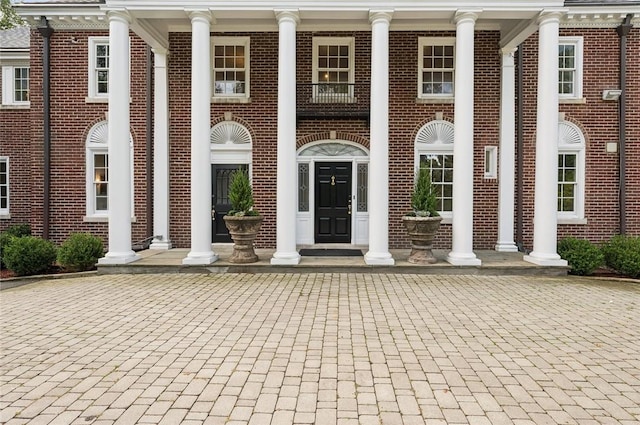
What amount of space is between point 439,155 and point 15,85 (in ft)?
44.6

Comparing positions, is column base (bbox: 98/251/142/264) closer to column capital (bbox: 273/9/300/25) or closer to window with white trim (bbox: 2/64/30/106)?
column capital (bbox: 273/9/300/25)

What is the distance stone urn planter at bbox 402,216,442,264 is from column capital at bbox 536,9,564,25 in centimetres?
493

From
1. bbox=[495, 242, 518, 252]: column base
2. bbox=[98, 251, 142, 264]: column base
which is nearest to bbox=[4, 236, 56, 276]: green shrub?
bbox=[98, 251, 142, 264]: column base

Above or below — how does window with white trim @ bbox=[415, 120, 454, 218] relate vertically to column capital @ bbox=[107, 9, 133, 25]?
below

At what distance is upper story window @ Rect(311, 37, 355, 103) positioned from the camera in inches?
443

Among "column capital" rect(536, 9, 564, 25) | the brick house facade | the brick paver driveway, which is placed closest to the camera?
the brick paver driveway

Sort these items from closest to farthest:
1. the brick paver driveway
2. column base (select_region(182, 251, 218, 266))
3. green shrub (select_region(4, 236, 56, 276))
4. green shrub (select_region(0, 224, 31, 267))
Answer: the brick paver driveway → column base (select_region(182, 251, 218, 266)) → green shrub (select_region(4, 236, 56, 276)) → green shrub (select_region(0, 224, 31, 267))

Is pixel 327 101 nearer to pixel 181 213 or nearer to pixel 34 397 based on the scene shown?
pixel 181 213

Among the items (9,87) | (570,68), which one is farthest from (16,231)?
(570,68)

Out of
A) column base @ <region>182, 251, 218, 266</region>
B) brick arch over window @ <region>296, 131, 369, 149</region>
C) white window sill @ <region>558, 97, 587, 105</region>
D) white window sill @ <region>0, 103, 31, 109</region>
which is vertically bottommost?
column base @ <region>182, 251, 218, 266</region>

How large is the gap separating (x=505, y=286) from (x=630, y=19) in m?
8.72

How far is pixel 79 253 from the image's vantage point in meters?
9.12

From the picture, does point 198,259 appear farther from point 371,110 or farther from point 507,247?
point 507,247

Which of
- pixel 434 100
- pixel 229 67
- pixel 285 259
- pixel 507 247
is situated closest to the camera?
pixel 285 259
